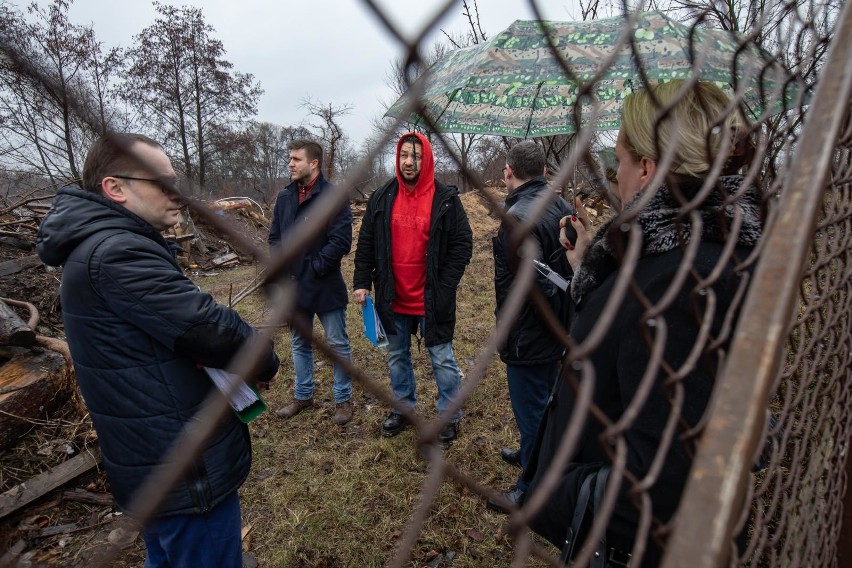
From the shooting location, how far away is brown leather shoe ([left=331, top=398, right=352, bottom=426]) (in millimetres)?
3750

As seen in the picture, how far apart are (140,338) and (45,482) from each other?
2164 mm

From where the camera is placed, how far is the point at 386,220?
319 cm

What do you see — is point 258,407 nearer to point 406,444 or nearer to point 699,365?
point 699,365

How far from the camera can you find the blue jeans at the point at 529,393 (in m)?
2.71

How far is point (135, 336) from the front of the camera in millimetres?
1532

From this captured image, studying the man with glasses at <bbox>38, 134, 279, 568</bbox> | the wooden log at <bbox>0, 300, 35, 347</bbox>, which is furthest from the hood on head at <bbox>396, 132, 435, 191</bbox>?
the wooden log at <bbox>0, 300, 35, 347</bbox>

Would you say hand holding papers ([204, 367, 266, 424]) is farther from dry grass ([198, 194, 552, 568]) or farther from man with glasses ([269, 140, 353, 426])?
man with glasses ([269, 140, 353, 426])

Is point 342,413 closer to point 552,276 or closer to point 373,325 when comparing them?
point 373,325

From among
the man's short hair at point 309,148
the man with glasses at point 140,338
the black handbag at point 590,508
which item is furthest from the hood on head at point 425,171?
the black handbag at point 590,508

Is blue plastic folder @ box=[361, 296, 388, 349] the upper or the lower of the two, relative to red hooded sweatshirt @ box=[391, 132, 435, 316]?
lower

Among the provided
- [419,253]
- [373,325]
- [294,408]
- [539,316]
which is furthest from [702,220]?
[294,408]

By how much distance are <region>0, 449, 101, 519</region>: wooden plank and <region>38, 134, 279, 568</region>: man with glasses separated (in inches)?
64.9

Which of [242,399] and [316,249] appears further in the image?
[316,249]

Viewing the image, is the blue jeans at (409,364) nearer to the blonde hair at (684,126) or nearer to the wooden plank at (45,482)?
the wooden plank at (45,482)
